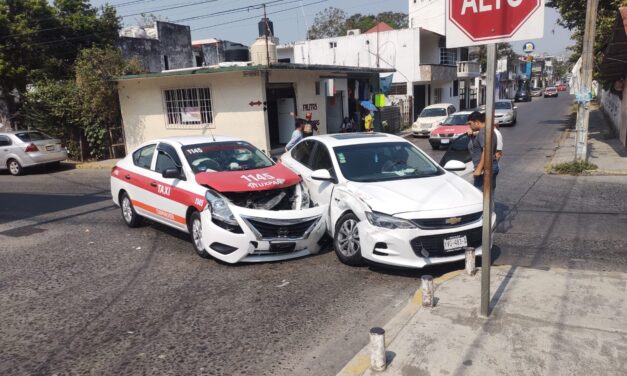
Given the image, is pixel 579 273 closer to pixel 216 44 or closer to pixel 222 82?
pixel 222 82

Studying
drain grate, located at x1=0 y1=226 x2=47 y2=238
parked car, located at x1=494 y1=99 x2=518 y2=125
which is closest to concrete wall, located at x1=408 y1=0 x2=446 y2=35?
parked car, located at x1=494 y1=99 x2=518 y2=125

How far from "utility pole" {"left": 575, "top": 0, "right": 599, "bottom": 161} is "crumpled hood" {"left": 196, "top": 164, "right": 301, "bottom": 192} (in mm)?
9315

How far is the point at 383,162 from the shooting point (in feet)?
22.5

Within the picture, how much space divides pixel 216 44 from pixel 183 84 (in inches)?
767

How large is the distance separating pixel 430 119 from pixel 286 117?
8212 millimetres

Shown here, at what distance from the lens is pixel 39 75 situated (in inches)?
815

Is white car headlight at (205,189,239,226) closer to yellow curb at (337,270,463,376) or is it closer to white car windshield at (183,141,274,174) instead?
white car windshield at (183,141,274,174)

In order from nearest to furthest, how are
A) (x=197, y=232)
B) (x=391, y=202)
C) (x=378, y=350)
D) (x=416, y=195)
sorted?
1. (x=378, y=350)
2. (x=391, y=202)
3. (x=416, y=195)
4. (x=197, y=232)

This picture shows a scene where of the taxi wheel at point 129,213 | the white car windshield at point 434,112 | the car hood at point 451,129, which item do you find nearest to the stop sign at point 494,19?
the taxi wheel at point 129,213

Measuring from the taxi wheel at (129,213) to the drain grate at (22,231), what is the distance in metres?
1.63

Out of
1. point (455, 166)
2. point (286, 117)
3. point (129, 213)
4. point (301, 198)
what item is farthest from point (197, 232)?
point (286, 117)

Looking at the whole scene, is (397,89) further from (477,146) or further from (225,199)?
(225,199)

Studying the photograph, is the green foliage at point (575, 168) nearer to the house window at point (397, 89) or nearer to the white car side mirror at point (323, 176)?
the white car side mirror at point (323, 176)

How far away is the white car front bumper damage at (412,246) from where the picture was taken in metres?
5.40
